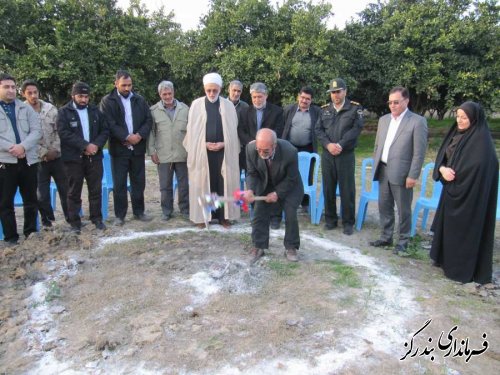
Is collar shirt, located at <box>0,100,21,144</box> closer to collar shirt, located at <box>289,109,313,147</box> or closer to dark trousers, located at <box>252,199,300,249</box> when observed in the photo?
dark trousers, located at <box>252,199,300,249</box>

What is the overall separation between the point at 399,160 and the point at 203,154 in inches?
93.8

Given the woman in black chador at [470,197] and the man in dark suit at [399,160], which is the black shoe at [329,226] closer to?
the man in dark suit at [399,160]

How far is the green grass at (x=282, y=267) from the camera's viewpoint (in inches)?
156

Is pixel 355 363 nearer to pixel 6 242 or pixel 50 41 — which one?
pixel 6 242

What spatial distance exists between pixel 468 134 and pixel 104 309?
361 cm

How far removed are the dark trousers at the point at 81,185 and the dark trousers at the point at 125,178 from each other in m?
0.24

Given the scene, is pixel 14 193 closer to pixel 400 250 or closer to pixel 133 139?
pixel 133 139

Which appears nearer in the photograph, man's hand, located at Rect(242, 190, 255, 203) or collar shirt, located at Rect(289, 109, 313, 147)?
man's hand, located at Rect(242, 190, 255, 203)

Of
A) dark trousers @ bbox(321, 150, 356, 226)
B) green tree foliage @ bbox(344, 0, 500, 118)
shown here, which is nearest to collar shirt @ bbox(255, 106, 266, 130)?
dark trousers @ bbox(321, 150, 356, 226)

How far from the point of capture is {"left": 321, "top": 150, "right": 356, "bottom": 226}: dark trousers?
17.2ft

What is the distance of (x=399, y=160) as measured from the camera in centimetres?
454

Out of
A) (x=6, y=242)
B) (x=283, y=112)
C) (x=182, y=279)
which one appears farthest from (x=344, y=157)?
(x=6, y=242)

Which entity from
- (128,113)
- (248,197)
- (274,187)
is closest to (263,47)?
(128,113)

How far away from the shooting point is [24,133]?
4.66 meters
